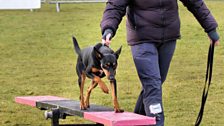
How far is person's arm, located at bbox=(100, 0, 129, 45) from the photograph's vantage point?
6312 mm

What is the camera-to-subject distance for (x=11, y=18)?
910 inches

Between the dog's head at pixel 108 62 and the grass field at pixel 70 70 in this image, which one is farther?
the grass field at pixel 70 70

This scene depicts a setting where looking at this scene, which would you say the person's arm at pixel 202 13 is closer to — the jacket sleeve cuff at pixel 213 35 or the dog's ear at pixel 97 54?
the jacket sleeve cuff at pixel 213 35

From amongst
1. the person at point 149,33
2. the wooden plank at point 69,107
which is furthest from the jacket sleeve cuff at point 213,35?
the wooden plank at point 69,107

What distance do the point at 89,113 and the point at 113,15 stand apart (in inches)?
37.4

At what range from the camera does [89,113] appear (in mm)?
6352

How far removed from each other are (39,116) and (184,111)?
2.04 m

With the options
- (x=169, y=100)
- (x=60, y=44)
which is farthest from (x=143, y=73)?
(x=60, y=44)

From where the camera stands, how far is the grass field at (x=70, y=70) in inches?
380

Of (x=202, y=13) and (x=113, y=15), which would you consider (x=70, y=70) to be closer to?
(x=202, y=13)

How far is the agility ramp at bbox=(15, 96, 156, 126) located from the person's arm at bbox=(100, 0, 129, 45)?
77cm

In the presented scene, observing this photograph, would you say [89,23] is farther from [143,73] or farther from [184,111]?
[143,73]

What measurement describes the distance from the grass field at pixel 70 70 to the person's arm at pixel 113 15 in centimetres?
276

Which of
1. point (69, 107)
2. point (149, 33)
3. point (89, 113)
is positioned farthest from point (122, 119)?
point (69, 107)
